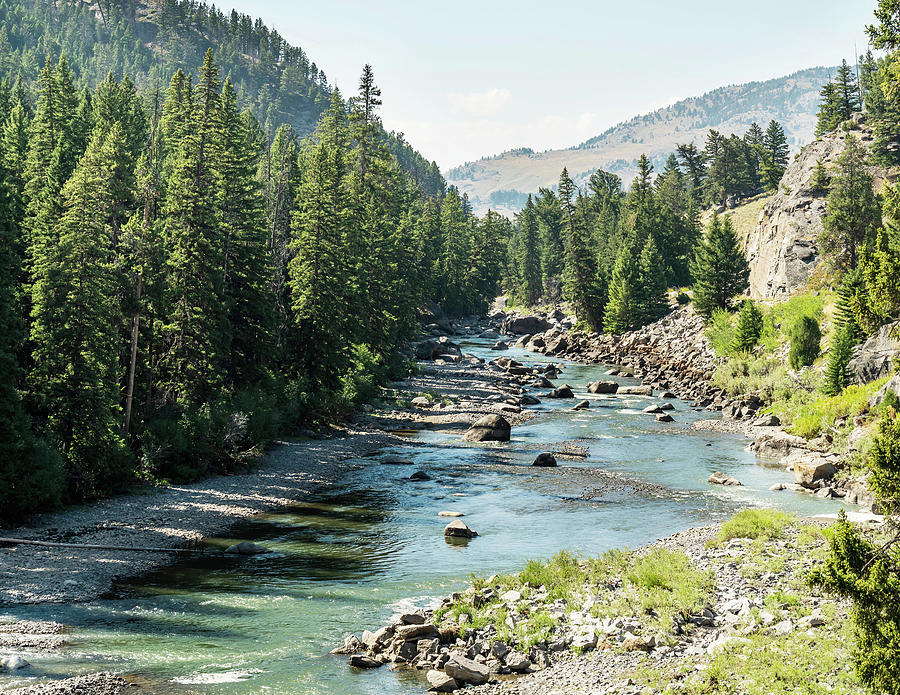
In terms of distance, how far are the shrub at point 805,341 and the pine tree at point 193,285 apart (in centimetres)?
3939

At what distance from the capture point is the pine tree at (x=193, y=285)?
3697cm

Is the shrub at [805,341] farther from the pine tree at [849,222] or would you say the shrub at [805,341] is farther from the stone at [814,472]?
the stone at [814,472]

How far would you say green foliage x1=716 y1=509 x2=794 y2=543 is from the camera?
22145 mm

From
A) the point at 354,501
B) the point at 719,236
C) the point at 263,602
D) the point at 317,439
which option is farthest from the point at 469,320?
the point at 263,602

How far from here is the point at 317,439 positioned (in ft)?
144

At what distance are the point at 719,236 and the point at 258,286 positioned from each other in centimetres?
5612

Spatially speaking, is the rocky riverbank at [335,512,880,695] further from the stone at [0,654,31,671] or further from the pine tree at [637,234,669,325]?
the pine tree at [637,234,669,325]

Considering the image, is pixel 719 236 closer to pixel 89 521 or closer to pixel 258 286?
pixel 258 286

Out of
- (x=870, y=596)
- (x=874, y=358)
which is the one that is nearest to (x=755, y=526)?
(x=870, y=596)

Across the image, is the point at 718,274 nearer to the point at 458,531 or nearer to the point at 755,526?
the point at 755,526

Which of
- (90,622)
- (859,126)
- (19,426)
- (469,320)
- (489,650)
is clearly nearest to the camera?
(489,650)

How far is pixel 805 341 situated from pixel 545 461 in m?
26.0

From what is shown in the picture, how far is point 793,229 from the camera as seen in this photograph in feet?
269

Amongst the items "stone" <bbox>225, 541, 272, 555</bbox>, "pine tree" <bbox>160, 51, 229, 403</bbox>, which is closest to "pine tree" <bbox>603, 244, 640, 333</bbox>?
"pine tree" <bbox>160, 51, 229, 403</bbox>
